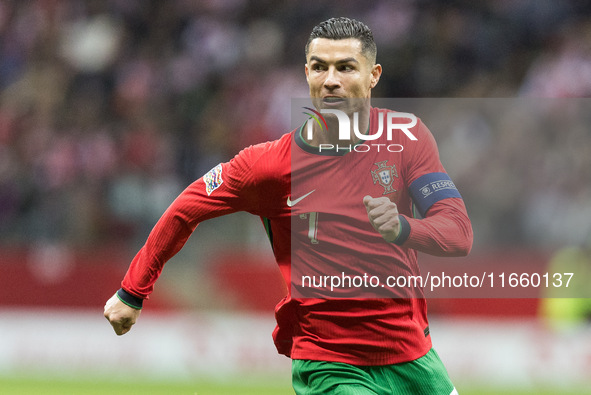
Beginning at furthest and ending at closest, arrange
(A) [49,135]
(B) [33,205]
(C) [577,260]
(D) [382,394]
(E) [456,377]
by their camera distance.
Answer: (A) [49,135] → (B) [33,205] → (E) [456,377] → (C) [577,260] → (D) [382,394]

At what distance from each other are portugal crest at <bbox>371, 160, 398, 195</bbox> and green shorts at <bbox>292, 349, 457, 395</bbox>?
0.78 m

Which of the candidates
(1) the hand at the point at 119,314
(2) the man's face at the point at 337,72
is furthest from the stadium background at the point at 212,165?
(1) the hand at the point at 119,314

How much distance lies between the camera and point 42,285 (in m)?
10.7

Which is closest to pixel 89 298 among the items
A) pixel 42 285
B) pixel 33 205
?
pixel 42 285

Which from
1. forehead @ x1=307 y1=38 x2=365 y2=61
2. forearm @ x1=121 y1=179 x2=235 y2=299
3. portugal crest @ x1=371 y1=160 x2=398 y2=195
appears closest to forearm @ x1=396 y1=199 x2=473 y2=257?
portugal crest @ x1=371 y1=160 x2=398 y2=195

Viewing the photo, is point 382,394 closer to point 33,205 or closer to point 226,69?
point 33,205

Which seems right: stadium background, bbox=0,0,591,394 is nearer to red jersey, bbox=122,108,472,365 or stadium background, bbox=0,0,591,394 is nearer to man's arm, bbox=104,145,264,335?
red jersey, bbox=122,108,472,365

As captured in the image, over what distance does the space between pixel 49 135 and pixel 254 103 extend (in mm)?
2644

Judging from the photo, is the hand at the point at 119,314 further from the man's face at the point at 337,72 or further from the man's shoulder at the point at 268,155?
the man's face at the point at 337,72

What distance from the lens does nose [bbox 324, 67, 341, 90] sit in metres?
4.15

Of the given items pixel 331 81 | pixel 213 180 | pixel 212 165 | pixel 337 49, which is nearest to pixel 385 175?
pixel 331 81

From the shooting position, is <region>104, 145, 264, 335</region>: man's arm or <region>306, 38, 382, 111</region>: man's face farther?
<region>104, 145, 264, 335</region>: man's arm

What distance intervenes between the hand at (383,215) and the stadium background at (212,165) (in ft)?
17.0

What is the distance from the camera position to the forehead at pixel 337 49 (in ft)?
13.8
